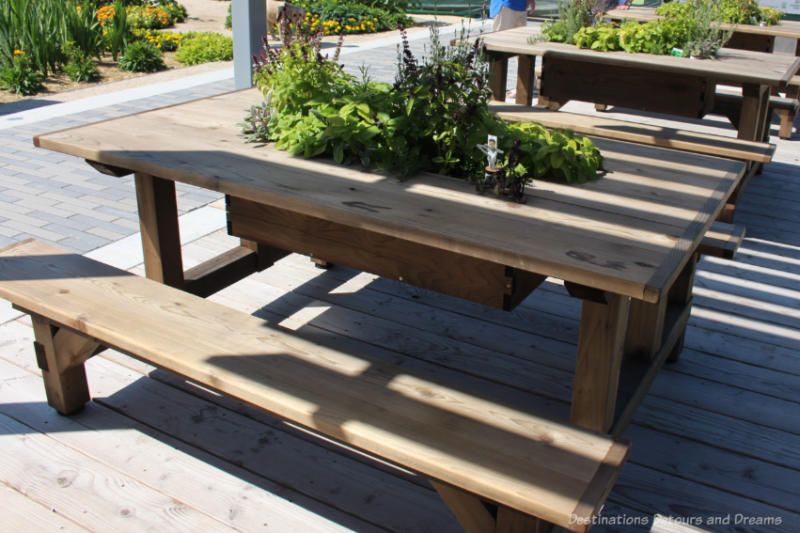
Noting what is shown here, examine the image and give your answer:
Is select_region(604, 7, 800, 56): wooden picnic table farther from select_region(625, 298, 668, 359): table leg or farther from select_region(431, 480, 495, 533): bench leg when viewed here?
select_region(431, 480, 495, 533): bench leg

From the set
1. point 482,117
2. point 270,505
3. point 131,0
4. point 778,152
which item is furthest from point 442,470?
point 131,0

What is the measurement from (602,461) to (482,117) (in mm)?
1192

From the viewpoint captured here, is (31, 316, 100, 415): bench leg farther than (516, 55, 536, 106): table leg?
No

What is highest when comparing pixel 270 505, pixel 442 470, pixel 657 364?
pixel 442 470

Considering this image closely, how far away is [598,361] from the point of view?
223 centimetres

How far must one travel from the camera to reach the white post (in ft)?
23.0

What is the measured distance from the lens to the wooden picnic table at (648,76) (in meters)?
4.44

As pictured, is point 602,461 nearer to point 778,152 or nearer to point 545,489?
point 545,489

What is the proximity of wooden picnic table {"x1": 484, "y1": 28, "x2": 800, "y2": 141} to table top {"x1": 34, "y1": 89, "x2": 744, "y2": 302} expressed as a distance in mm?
1845

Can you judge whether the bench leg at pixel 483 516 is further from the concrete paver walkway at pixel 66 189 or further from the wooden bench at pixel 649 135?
the concrete paver walkway at pixel 66 189

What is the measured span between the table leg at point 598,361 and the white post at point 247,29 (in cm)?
553

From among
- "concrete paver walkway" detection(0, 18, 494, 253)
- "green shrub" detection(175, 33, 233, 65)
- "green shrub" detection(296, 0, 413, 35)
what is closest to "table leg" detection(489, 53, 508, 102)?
"concrete paver walkway" detection(0, 18, 494, 253)

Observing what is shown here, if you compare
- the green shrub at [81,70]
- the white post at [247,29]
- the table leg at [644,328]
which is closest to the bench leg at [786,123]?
the table leg at [644,328]

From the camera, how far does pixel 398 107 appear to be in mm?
2545
